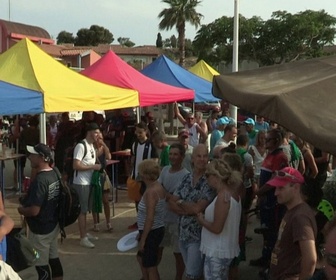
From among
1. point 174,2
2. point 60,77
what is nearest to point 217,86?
point 60,77

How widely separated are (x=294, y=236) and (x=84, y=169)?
4255mm

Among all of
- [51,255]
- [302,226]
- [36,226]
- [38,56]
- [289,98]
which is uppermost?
[38,56]

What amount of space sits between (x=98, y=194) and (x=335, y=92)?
4647 millimetres

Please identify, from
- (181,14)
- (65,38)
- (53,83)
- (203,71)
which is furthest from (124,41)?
(53,83)

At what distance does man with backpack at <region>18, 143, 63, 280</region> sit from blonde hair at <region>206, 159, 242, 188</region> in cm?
152

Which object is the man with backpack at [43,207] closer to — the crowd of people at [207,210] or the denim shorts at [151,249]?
the crowd of people at [207,210]

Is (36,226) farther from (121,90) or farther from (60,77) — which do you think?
(121,90)

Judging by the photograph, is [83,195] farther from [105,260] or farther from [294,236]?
[294,236]

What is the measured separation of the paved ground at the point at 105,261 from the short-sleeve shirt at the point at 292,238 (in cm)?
260

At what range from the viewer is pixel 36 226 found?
504cm

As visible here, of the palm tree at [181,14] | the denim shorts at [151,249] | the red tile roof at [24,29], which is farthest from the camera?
the palm tree at [181,14]

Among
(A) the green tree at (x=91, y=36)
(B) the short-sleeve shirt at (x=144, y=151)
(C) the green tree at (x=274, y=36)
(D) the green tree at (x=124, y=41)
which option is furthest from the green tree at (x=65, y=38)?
(B) the short-sleeve shirt at (x=144, y=151)

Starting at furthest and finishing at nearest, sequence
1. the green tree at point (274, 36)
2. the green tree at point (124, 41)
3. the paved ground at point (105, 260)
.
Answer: the green tree at point (124, 41) → the green tree at point (274, 36) → the paved ground at point (105, 260)

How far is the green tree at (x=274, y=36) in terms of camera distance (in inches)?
1442
